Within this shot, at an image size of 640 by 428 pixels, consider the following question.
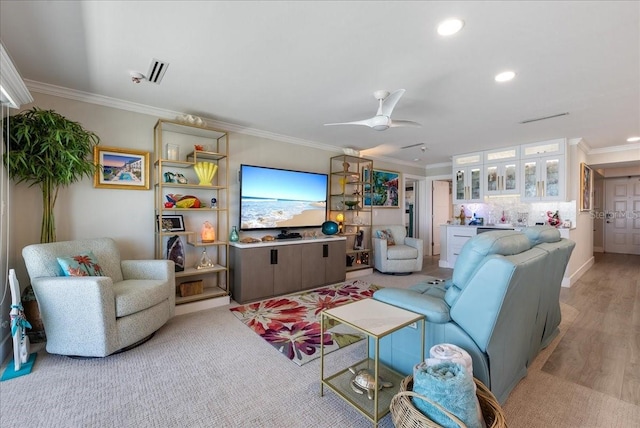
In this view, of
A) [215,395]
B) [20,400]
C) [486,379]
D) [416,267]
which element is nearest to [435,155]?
[416,267]

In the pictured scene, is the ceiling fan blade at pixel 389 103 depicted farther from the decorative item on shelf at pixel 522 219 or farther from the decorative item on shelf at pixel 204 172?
the decorative item on shelf at pixel 522 219

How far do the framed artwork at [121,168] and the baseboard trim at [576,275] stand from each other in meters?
6.21

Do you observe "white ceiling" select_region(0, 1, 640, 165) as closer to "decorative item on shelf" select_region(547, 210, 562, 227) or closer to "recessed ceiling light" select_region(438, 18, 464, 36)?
"recessed ceiling light" select_region(438, 18, 464, 36)

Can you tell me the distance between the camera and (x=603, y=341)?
2.61 metres

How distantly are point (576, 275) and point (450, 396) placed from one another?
17.8 feet

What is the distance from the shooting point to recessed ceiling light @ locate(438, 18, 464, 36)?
1.76m

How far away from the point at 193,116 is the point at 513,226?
220 inches

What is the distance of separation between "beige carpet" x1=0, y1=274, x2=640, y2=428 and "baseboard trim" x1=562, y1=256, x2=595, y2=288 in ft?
9.24

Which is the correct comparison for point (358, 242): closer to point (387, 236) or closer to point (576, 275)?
→ point (387, 236)

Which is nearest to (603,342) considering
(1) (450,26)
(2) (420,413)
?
(2) (420,413)

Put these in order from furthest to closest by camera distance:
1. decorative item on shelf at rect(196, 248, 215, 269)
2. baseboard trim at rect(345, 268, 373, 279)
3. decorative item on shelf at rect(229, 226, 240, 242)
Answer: baseboard trim at rect(345, 268, 373, 279) < decorative item on shelf at rect(229, 226, 240, 242) < decorative item on shelf at rect(196, 248, 215, 269)

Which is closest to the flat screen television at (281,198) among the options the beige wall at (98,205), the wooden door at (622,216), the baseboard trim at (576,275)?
the beige wall at (98,205)

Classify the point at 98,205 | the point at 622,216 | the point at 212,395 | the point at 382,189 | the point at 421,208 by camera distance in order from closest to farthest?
the point at 212,395 → the point at 98,205 → the point at 382,189 → the point at 421,208 → the point at 622,216

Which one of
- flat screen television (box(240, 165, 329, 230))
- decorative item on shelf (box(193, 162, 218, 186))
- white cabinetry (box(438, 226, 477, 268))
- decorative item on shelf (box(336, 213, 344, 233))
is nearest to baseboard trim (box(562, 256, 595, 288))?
white cabinetry (box(438, 226, 477, 268))
